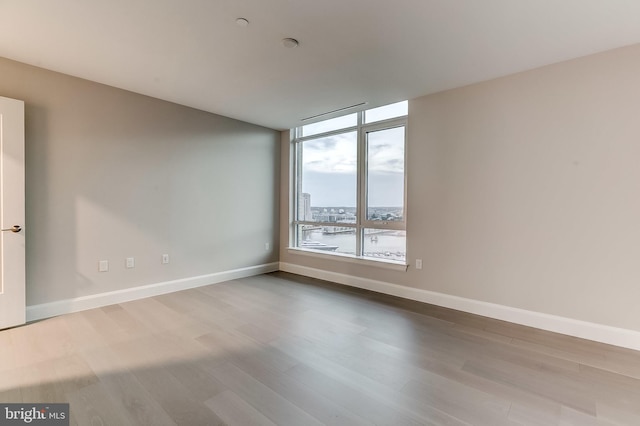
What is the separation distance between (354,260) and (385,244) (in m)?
0.52

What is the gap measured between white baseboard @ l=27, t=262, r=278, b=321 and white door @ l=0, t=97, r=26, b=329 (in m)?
0.23

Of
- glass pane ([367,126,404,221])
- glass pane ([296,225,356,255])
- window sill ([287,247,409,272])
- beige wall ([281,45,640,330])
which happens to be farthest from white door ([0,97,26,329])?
beige wall ([281,45,640,330])

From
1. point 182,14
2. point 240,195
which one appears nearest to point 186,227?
point 240,195

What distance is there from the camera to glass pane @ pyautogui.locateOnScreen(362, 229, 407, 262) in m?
3.91

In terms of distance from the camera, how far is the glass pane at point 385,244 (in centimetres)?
391

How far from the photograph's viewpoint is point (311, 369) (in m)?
2.10

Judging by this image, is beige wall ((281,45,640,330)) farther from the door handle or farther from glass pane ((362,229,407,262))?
the door handle

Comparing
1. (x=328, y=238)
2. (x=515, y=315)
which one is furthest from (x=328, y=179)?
(x=515, y=315)

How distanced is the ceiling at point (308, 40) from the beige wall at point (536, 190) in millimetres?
268

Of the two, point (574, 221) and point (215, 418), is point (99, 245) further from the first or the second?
point (574, 221)

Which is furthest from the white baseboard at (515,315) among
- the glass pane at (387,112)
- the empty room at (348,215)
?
the glass pane at (387,112)

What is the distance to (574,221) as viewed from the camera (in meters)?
2.70

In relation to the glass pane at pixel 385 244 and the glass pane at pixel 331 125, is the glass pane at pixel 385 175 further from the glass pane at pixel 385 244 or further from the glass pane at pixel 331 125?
the glass pane at pixel 331 125

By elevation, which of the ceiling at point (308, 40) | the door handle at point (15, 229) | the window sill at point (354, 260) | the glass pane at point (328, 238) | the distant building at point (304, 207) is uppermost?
the ceiling at point (308, 40)
